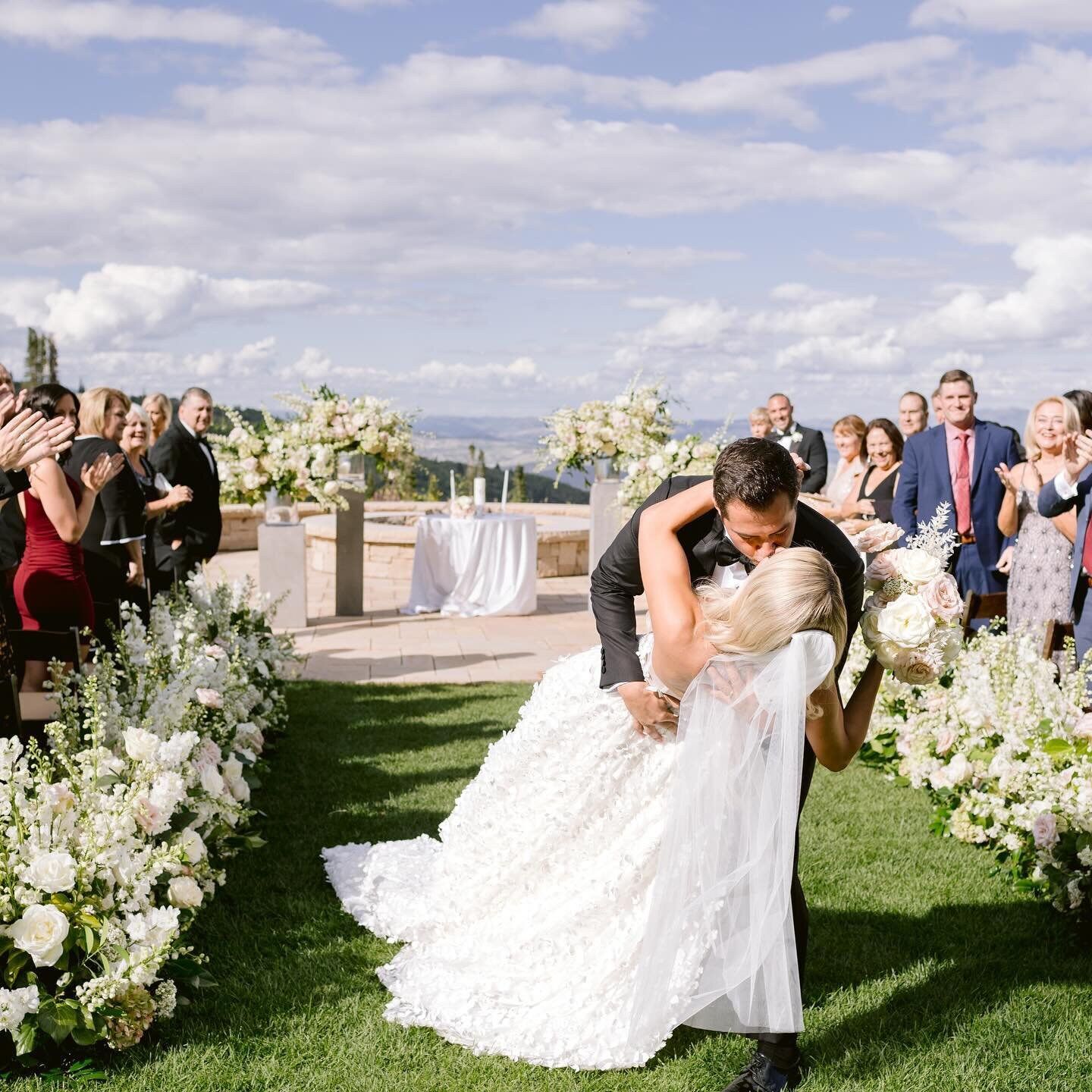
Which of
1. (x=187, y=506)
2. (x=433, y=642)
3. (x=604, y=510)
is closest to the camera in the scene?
(x=187, y=506)

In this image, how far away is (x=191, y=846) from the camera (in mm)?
3678

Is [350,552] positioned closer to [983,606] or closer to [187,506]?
[187,506]

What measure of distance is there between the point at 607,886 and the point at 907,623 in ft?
4.17

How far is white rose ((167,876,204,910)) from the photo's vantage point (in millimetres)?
3535

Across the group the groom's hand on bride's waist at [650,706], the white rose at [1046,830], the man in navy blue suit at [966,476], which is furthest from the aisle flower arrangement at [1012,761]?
the groom's hand on bride's waist at [650,706]

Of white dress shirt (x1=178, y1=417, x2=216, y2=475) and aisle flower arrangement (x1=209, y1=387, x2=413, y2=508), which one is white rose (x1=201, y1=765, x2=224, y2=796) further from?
aisle flower arrangement (x1=209, y1=387, x2=413, y2=508)

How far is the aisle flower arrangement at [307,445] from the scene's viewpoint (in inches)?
412

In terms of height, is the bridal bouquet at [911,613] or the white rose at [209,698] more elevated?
the bridal bouquet at [911,613]

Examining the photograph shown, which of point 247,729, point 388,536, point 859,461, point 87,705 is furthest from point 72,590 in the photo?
point 388,536

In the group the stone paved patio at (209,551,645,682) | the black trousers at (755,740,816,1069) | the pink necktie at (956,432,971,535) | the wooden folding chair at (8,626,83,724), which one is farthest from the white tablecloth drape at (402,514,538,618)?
the black trousers at (755,740,816,1069)

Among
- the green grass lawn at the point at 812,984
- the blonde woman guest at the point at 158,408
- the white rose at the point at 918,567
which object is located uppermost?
the blonde woman guest at the point at 158,408

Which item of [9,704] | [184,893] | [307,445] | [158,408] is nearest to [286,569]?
[307,445]

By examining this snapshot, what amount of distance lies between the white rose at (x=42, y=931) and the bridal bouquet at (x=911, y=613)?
236cm

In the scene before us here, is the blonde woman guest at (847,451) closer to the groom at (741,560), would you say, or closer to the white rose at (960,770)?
the white rose at (960,770)
